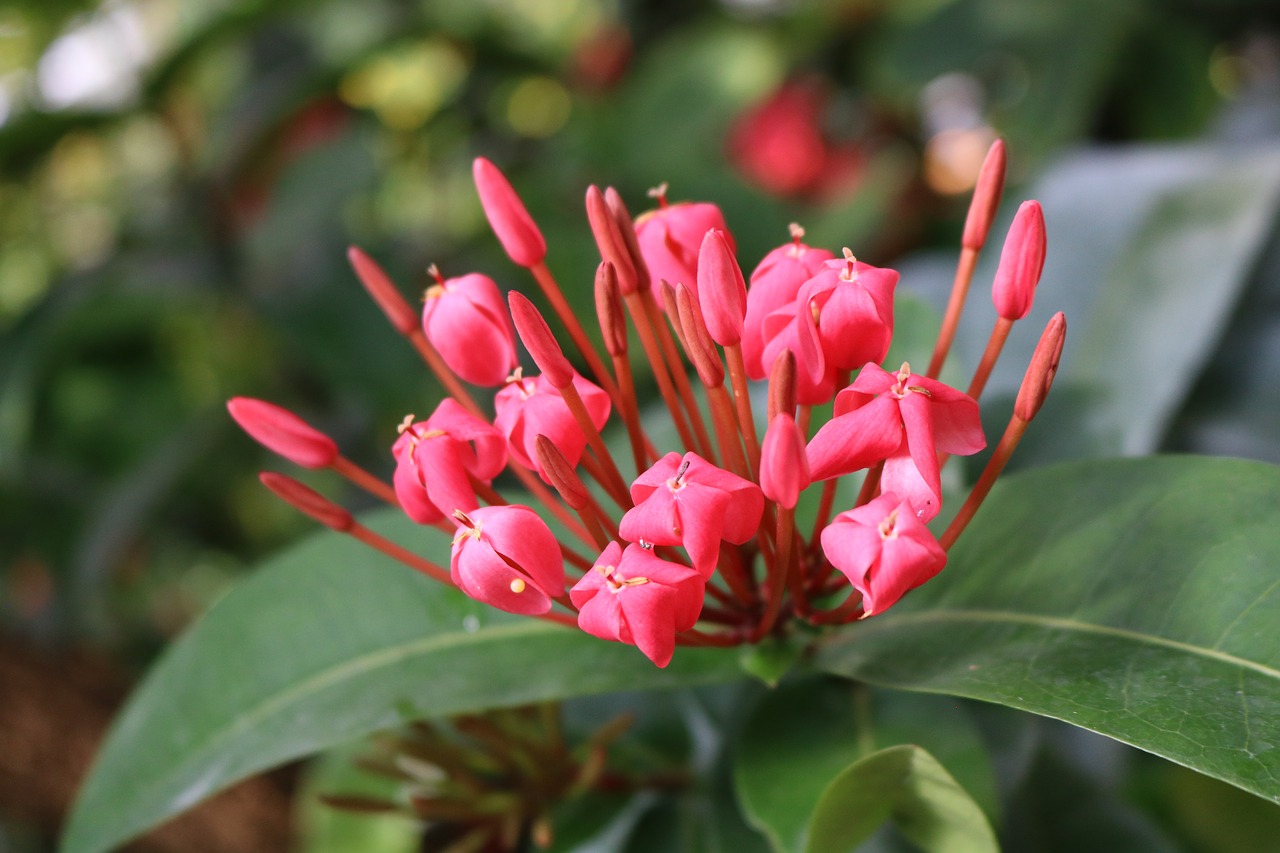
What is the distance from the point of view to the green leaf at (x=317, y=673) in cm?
47

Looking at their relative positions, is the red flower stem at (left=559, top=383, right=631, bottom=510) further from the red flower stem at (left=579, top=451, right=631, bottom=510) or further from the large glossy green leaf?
the large glossy green leaf

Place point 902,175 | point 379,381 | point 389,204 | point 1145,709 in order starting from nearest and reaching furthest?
1. point 1145,709
2. point 379,381
3. point 902,175
4. point 389,204

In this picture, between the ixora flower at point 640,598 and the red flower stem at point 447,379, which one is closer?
the ixora flower at point 640,598

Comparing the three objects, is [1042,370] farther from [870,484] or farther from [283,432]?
[283,432]

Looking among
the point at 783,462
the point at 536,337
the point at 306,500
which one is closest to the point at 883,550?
the point at 783,462

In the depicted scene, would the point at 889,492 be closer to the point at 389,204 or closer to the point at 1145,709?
the point at 1145,709

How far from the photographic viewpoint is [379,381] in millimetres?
1082

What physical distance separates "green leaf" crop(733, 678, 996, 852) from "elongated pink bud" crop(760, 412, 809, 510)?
142 mm

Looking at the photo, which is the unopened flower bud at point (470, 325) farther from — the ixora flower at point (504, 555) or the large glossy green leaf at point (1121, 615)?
the large glossy green leaf at point (1121, 615)

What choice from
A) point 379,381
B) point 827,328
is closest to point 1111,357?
point 827,328

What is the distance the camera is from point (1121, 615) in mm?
417

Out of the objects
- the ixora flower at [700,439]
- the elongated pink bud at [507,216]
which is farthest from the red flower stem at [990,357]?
the elongated pink bud at [507,216]

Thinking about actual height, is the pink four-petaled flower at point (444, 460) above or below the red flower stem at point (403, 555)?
above

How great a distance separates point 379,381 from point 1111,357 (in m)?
0.69
